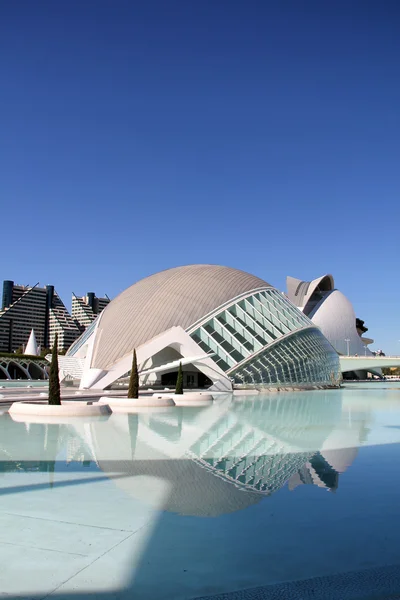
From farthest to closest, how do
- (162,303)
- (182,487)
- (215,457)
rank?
(162,303) → (215,457) → (182,487)

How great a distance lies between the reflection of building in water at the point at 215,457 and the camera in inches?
254

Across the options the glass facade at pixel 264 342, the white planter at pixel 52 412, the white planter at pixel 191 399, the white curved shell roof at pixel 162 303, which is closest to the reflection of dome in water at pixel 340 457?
the white planter at pixel 52 412

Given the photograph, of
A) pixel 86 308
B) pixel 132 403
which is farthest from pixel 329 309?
pixel 86 308

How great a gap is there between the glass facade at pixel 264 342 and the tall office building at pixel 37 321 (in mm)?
94826

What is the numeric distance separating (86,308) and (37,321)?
1670 cm

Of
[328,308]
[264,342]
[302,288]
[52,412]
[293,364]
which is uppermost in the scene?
[302,288]

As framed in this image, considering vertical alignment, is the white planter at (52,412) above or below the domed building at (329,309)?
below

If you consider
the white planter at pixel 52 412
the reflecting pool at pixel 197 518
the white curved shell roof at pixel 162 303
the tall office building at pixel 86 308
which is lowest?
the reflecting pool at pixel 197 518

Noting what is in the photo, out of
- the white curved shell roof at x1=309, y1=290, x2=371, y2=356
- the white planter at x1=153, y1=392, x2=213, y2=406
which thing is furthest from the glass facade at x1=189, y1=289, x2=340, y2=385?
the white curved shell roof at x1=309, y1=290, x2=371, y2=356

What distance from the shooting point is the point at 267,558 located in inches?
175

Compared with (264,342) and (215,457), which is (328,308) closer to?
(264,342)

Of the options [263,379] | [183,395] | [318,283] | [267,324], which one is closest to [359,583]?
[183,395]

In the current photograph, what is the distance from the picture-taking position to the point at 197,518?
547 cm

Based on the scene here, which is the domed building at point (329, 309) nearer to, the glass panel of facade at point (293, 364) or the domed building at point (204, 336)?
the glass panel of facade at point (293, 364)
